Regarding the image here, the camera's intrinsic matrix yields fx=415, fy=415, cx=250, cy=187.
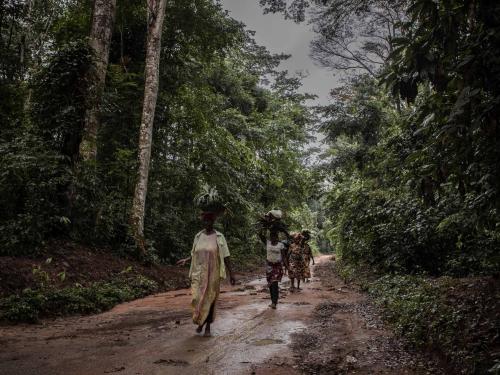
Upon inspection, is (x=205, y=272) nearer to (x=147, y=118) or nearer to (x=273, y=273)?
(x=273, y=273)

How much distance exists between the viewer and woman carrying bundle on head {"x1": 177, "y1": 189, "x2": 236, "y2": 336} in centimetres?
644

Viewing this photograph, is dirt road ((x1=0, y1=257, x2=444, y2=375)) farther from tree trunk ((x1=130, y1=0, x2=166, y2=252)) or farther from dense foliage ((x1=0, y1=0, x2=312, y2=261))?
tree trunk ((x1=130, y1=0, x2=166, y2=252))

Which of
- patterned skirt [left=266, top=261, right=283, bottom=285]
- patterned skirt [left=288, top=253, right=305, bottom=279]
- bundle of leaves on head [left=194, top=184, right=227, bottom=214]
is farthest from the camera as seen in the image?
bundle of leaves on head [left=194, top=184, right=227, bottom=214]

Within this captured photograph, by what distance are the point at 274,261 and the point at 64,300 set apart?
15.8ft

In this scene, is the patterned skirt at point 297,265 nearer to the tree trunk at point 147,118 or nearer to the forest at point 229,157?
the forest at point 229,157

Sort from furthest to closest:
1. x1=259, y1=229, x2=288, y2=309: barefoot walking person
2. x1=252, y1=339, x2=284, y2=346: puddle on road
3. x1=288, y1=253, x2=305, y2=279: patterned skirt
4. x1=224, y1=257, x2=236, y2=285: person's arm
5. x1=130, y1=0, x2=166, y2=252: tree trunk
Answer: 1. x1=130, y1=0, x2=166, y2=252: tree trunk
2. x1=288, y1=253, x2=305, y2=279: patterned skirt
3. x1=259, y1=229, x2=288, y2=309: barefoot walking person
4. x1=224, y1=257, x2=236, y2=285: person's arm
5. x1=252, y1=339, x2=284, y2=346: puddle on road

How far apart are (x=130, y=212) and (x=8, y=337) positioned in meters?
8.87

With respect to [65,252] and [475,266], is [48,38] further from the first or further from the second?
[475,266]

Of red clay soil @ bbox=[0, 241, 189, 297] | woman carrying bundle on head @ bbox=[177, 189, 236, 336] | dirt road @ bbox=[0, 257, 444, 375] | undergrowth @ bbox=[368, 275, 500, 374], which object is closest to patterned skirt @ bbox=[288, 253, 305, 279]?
red clay soil @ bbox=[0, 241, 189, 297]

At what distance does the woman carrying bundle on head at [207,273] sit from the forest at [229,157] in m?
2.94

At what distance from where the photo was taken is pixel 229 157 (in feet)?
66.6

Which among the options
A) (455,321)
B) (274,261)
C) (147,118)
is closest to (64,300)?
(274,261)

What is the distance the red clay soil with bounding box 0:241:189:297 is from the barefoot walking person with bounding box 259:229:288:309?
4.44 m

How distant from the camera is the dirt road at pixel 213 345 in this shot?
473cm
